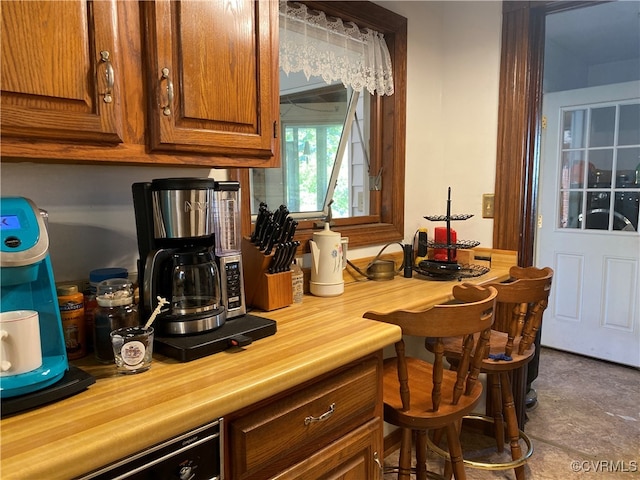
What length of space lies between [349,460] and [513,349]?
3.29ft

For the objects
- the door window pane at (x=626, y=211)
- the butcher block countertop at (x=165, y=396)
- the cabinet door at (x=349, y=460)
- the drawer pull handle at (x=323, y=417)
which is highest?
the door window pane at (x=626, y=211)

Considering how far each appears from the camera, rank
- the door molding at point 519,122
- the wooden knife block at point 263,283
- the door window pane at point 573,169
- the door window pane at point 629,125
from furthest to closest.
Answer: the door window pane at point 573,169 < the door window pane at point 629,125 < the door molding at point 519,122 < the wooden knife block at point 263,283

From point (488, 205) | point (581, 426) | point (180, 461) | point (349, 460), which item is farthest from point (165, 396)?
point (581, 426)

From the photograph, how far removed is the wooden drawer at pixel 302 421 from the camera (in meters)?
0.95

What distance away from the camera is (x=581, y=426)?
2.51 m

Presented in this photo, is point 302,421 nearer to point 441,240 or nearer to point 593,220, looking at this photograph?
point 441,240

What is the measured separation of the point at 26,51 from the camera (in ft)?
2.89

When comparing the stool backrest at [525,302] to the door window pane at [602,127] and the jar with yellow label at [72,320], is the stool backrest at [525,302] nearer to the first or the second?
the jar with yellow label at [72,320]

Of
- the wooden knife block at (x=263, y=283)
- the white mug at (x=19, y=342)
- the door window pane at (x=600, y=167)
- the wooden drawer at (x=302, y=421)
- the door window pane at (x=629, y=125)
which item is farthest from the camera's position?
the door window pane at (x=600, y=167)

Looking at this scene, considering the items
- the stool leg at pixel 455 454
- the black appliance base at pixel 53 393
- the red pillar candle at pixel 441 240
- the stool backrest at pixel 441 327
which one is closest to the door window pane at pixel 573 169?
the red pillar candle at pixel 441 240

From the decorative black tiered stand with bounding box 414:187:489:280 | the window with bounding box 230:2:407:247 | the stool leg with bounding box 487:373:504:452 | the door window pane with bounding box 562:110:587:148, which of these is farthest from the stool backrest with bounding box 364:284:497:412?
the door window pane with bounding box 562:110:587:148

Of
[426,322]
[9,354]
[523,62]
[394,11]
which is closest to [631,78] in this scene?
[523,62]

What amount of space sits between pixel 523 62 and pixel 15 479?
100 inches

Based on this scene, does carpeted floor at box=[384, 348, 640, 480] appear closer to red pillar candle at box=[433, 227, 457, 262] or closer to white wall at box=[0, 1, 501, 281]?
red pillar candle at box=[433, 227, 457, 262]
